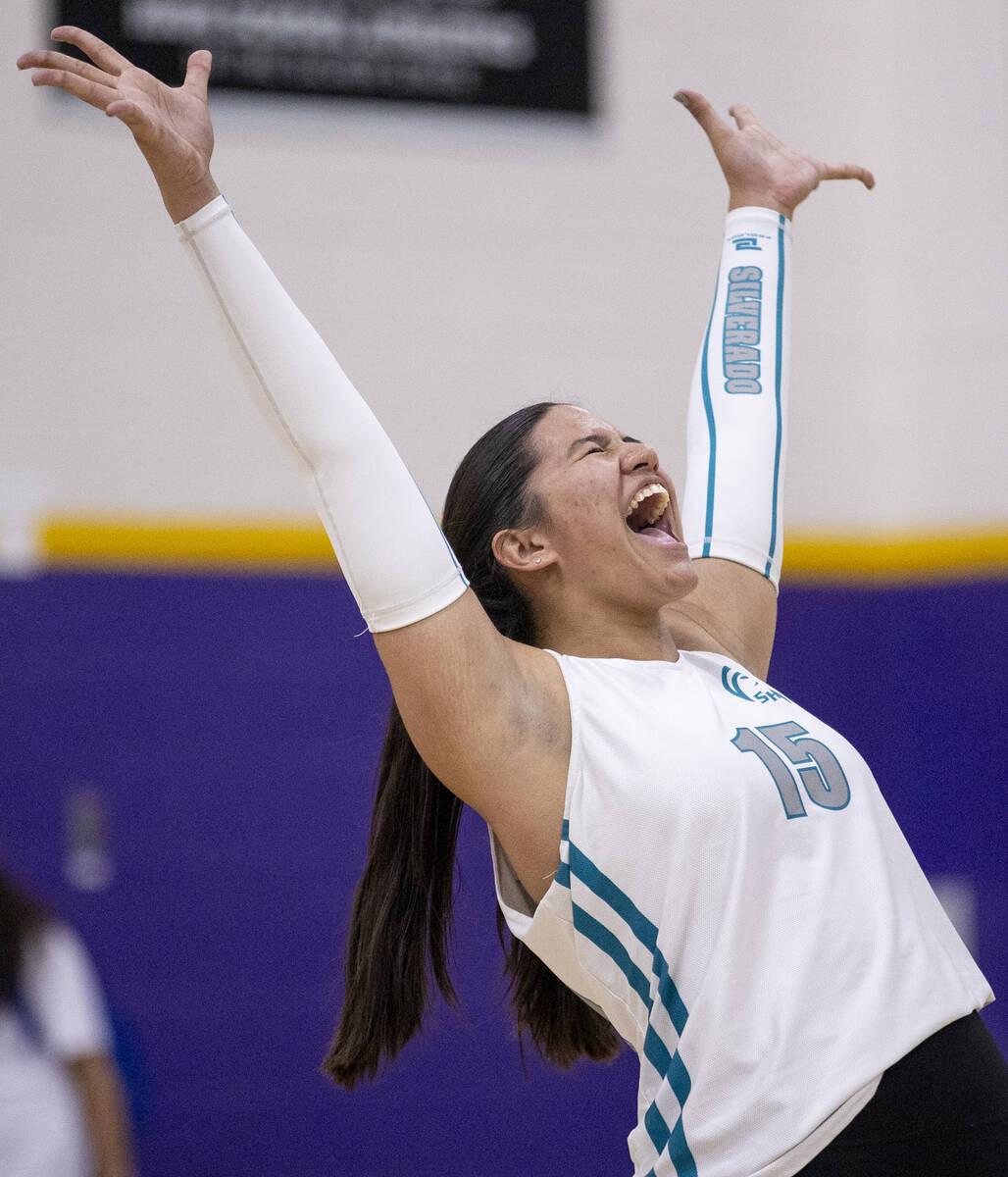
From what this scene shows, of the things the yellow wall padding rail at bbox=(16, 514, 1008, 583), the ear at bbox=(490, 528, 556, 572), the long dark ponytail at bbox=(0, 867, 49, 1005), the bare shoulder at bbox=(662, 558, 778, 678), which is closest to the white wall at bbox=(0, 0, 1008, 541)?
the yellow wall padding rail at bbox=(16, 514, 1008, 583)

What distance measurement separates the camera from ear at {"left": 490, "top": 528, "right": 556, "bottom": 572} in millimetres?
1586

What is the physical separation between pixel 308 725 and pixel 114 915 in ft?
2.04

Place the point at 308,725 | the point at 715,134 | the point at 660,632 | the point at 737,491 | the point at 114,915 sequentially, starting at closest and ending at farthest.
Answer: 1. the point at 660,632
2. the point at 737,491
3. the point at 715,134
4. the point at 114,915
5. the point at 308,725

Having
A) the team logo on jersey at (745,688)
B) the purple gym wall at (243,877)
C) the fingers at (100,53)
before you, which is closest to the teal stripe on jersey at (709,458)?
the team logo on jersey at (745,688)

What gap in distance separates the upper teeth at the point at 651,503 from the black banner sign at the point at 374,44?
2453 mm

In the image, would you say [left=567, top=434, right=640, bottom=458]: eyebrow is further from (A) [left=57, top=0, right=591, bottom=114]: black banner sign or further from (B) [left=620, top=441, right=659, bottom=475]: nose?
(A) [left=57, top=0, right=591, bottom=114]: black banner sign

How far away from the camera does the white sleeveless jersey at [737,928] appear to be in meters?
1.31

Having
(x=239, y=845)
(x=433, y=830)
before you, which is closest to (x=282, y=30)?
(x=239, y=845)

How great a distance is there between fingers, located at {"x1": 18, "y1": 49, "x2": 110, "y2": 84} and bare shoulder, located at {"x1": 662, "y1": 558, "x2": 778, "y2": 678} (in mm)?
837

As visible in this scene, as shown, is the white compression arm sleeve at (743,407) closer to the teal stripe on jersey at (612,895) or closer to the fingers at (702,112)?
the fingers at (702,112)

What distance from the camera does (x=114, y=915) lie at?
3414 mm

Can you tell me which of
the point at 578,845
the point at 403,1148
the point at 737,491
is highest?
the point at 737,491

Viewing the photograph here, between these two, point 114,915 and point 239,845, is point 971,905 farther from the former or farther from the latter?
point 114,915

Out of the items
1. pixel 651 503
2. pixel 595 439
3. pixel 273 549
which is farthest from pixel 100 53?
pixel 273 549
